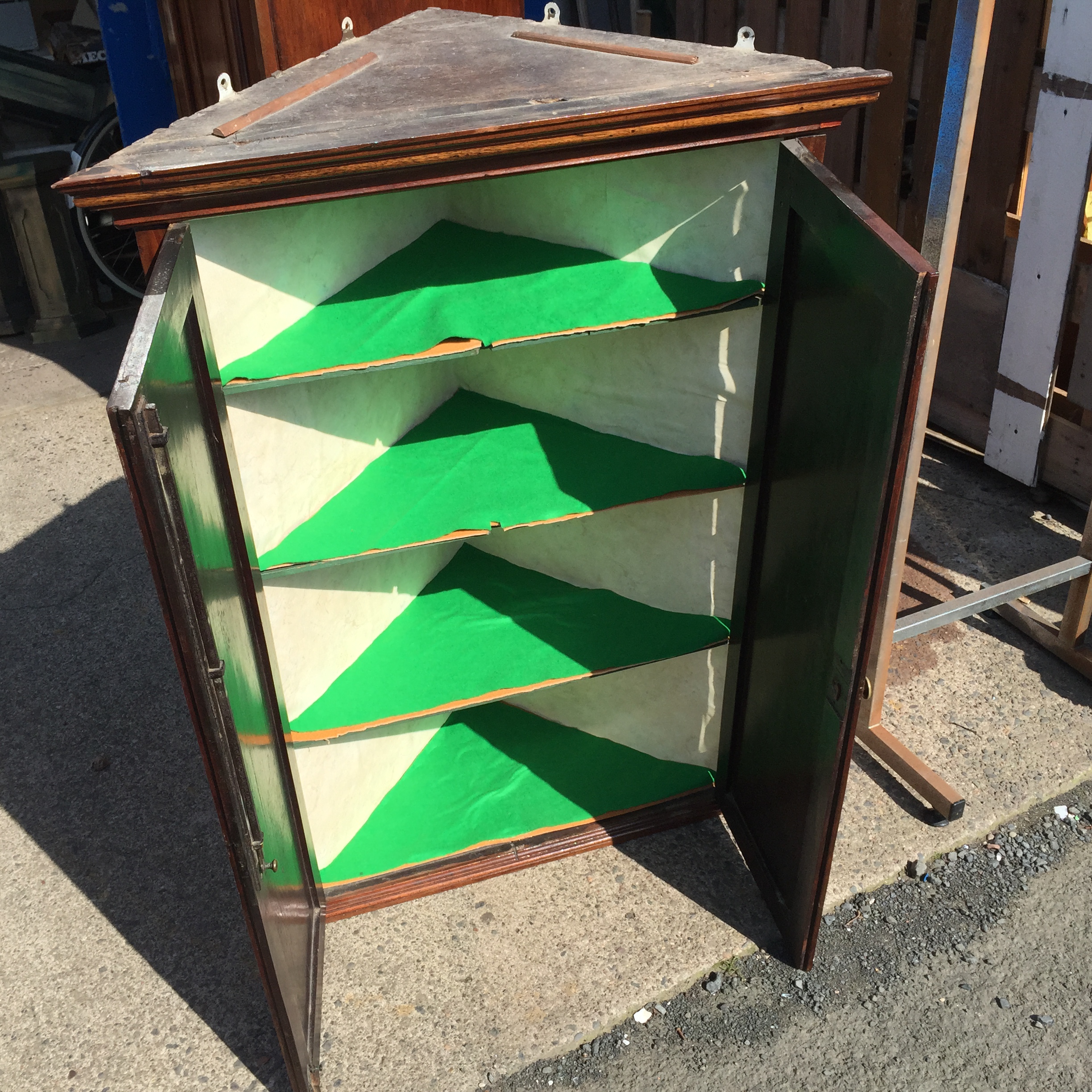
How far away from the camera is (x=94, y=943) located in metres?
3.10

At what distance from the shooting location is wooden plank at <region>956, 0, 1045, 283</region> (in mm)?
4273

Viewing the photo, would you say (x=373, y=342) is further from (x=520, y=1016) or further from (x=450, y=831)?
(x=520, y=1016)

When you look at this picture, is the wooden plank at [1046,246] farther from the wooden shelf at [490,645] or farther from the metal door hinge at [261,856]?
the metal door hinge at [261,856]

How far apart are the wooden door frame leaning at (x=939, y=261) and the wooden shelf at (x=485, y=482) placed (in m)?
0.65

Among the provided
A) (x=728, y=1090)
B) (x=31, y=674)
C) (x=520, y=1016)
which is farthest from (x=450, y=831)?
(x=31, y=674)

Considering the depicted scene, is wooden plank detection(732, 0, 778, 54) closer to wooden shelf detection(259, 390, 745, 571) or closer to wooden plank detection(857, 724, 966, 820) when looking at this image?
wooden shelf detection(259, 390, 745, 571)

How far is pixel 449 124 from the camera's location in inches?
81.8

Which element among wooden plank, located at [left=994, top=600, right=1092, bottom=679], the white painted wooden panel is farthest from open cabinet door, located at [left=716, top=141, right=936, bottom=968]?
the white painted wooden panel

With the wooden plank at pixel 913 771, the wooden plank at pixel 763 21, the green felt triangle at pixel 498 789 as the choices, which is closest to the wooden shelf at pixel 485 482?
the green felt triangle at pixel 498 789

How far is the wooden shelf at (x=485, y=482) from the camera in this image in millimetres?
2539

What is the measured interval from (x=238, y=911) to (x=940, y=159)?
9.28ft

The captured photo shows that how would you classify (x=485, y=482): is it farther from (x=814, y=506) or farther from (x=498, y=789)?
(x=498, y=789)

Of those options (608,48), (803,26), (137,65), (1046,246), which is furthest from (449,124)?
(137,65)

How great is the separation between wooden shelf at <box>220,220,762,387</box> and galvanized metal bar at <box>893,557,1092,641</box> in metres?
1.46
